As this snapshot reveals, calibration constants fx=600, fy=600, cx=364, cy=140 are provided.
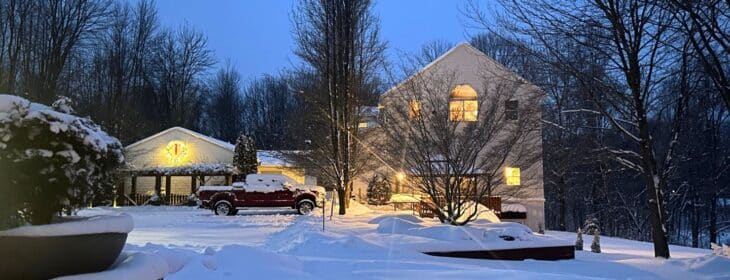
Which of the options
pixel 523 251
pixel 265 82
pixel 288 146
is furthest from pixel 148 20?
pixel 523 251

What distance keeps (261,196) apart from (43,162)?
777 inches

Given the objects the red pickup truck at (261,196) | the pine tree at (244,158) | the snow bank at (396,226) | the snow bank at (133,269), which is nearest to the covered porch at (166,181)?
the pine tree at (244,158)

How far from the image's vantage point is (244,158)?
108 ft

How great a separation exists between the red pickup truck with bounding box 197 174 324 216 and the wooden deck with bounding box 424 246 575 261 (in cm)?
1275

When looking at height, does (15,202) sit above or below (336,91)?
below

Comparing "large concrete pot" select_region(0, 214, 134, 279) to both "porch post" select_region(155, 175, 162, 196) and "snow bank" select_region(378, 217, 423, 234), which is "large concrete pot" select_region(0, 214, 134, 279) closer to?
"snow bank" select_region(378, 217, 423, 234)

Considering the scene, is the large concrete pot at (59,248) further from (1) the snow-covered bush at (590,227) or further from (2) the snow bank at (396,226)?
(1) the snow-covered bush at (590,227)

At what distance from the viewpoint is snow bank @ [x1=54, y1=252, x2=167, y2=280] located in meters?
4.08

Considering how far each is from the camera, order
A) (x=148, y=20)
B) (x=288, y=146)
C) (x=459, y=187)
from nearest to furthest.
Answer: (x=459, y=187) < (x=288, y=146) < (x=148, y=20)

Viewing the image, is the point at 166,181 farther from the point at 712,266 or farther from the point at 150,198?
the point at 712,266

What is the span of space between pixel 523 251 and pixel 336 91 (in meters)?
12.0

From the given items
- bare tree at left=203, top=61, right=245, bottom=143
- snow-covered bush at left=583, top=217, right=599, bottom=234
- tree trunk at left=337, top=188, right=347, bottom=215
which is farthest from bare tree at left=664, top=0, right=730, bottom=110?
bare tree at left=203, top=61, right=245, bottom=143

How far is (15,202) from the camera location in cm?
402

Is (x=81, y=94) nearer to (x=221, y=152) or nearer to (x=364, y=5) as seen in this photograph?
(x=221, y=152)
